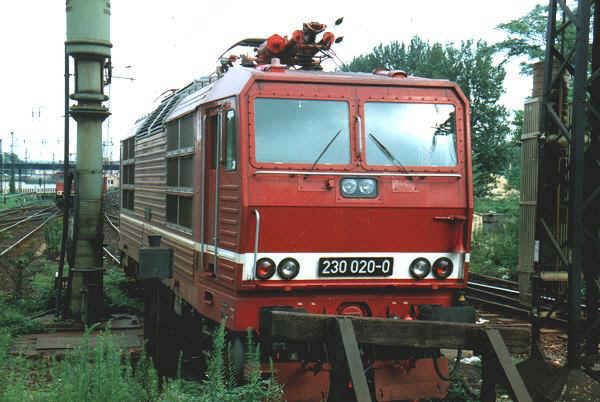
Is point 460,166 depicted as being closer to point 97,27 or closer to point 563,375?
point 563,375

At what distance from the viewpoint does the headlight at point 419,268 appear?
750 cm

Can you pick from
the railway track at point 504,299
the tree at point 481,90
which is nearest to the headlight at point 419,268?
A: the railway track at point 504,299

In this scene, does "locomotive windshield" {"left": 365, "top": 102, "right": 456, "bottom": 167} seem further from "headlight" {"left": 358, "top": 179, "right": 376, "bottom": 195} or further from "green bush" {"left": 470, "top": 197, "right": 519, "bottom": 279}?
"green bush" {"left": 470, "top": 197, "right": 519, "bottom": 279}

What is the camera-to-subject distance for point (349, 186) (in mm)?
7293

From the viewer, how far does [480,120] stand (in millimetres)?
46688

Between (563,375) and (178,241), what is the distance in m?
4.69

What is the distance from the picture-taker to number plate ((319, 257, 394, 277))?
7.25 m

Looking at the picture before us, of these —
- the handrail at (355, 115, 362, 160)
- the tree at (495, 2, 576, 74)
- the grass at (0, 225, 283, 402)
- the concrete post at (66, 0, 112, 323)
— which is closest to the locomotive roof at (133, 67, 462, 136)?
the handrail at (355, 115, 362, 160)

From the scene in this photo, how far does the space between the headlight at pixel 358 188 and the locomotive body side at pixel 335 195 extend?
10 mm

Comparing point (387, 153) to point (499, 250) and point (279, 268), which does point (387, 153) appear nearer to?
point (279, 268)

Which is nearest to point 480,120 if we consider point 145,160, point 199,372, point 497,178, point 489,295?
point 497,178

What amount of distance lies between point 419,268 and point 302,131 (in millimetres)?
1752

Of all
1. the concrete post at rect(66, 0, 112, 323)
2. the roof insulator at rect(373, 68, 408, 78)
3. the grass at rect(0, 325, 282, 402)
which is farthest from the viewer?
the concrete post at rect(66, 0, 112, 323)

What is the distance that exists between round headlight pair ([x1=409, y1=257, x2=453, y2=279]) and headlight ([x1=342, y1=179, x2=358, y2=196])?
0.95 meters
